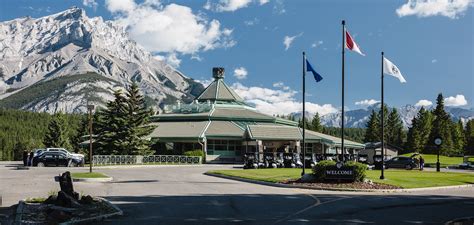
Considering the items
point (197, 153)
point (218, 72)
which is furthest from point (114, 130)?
point (218, 72)

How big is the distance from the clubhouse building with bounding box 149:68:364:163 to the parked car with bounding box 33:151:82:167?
58.7 ft

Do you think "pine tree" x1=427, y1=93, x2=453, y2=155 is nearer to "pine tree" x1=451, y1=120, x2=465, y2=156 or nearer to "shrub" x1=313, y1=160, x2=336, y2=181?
"pine tree" x1=451, y1=120, x2=465, y2=156

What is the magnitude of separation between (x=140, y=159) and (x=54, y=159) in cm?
1082

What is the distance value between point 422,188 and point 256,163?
20129 mm

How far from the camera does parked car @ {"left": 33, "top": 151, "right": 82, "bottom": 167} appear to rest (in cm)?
4500

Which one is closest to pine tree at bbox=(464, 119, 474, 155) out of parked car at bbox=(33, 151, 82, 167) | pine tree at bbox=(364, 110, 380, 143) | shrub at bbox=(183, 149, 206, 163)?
pine tree at bbox=(364, 110, 380, 143)

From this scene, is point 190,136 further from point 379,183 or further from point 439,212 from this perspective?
point 439,212

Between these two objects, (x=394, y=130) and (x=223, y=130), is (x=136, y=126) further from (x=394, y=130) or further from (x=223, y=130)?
(x=394, y=130)

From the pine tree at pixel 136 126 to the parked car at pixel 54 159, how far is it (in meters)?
10.4

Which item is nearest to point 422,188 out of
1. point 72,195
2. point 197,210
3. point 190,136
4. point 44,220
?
point 197,210

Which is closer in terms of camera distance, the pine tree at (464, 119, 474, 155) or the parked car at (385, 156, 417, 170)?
the parked car at (385, 156, 417, 170)

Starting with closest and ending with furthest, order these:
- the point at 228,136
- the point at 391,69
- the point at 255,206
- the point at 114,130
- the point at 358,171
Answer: the point at 255,206 → the point at 358,171 → the point at 391,69 → the point at 114,130 → the point at 228,136

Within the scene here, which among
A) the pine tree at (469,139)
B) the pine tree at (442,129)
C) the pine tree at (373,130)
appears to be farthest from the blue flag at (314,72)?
the pine tree at (469,139)

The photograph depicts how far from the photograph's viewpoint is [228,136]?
217ft
